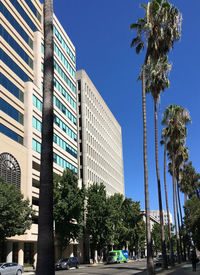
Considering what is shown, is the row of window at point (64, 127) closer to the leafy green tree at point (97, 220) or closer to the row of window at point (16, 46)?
the row of window at point (16, 46)

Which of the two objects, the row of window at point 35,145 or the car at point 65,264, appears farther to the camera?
the row of window at point 35,145

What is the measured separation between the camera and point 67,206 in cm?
4575

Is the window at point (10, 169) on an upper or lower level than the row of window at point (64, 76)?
lower

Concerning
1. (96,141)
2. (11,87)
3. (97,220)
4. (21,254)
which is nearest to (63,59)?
(11,87)

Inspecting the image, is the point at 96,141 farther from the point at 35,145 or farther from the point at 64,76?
the point at 35,145

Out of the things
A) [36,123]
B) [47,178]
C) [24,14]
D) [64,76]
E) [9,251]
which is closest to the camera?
[47,178]

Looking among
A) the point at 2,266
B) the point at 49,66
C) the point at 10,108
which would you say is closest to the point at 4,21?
the point at 10,108

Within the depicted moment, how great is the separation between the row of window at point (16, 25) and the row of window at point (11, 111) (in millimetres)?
12529

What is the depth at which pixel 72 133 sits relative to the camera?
227ft

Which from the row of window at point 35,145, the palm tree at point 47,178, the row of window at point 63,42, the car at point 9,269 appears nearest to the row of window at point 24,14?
the row of window at point 63,42

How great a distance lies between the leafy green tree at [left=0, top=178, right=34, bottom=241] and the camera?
3119cm

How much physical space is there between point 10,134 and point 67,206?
1223 cm

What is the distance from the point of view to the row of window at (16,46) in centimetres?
4571

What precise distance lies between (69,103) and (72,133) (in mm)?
6131
